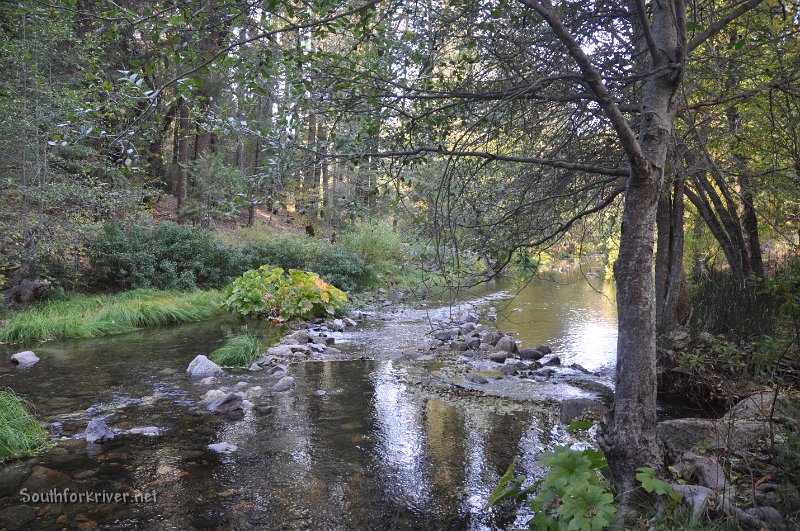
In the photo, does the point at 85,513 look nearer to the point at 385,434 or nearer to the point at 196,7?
the point at 385,434

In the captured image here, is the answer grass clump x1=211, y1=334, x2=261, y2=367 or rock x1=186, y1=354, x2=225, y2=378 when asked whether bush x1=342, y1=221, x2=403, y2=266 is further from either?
rock x1=186, y1=354, x2=225, y2=378

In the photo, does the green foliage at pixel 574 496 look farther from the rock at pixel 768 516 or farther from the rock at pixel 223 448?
the rock at pixel 223 448

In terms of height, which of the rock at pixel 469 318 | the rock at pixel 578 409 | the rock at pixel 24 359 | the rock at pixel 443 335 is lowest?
the rock at pixel 24 359

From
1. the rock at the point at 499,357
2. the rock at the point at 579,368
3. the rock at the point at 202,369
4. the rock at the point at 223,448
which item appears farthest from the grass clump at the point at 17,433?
the rock at the point at 579,368

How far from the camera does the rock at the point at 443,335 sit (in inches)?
407

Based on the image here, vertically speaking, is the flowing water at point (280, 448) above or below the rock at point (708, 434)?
below

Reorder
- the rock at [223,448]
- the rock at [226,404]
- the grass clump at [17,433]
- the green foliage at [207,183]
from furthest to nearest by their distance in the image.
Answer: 1. the green foliage at [207,183]
2. the rock at [226,404]
3. the rock at [223,448]
4. the grass clump at [17,433]

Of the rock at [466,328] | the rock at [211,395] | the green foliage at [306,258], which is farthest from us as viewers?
the green foliage at [306,258]

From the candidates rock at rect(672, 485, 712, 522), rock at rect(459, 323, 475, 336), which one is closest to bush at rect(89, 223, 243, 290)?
rock at rect(459, 323, 475, 336)

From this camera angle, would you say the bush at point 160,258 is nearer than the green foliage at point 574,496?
No

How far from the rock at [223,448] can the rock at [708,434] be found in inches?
141

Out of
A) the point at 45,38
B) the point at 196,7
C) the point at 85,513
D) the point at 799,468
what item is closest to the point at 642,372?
the point at 799,468

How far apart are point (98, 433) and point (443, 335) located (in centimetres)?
684

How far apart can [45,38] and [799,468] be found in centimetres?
1375
